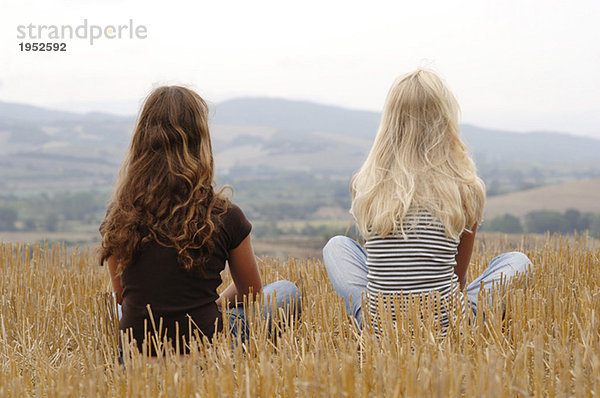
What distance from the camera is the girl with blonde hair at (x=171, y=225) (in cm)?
232

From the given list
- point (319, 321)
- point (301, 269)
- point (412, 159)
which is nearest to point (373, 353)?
point (319, 321)

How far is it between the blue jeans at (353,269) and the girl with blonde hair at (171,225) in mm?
595

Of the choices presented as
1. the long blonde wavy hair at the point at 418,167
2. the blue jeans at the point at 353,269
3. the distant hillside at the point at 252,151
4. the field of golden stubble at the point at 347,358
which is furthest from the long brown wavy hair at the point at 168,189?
the distant hillside at the point at 252,151

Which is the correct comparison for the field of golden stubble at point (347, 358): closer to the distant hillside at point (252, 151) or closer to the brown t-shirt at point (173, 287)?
the brown t-shirt at point (173, 287)

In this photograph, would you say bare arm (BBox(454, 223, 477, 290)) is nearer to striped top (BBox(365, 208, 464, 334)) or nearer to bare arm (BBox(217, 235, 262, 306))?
striped top (BBox(365, 208, 464, 334))

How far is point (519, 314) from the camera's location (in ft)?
7.70

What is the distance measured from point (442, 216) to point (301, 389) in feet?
3.21

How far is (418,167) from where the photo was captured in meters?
2.61

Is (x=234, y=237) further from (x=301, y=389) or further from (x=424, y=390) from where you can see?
(x=424, y=390)

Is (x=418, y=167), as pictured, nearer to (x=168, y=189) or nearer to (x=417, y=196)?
(x=417, y=196)

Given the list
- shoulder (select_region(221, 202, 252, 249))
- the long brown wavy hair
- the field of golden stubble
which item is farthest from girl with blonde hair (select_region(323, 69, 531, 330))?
the long brown wavy hair

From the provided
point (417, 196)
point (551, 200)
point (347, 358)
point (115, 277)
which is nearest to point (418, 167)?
point (417, 196)

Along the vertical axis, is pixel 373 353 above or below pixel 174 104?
below

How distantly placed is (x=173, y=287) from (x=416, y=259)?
3.09ft
